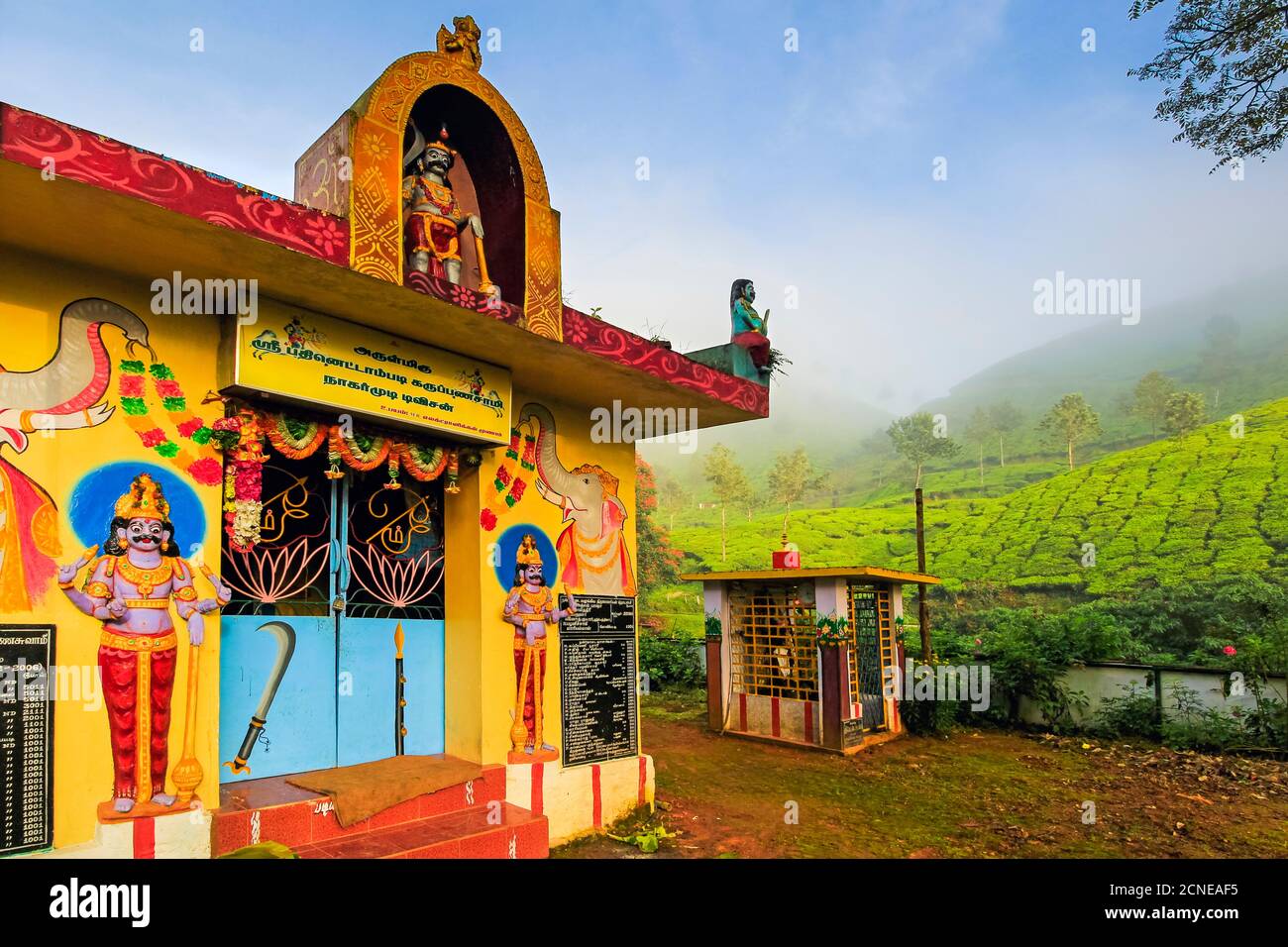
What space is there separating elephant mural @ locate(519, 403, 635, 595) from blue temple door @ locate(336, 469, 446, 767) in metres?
1.00

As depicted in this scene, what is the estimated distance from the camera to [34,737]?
12.5ft

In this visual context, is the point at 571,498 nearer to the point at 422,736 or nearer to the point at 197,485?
the point at 422,736

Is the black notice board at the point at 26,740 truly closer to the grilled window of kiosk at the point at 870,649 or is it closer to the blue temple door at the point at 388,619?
the blue temple door at the point at 388,619

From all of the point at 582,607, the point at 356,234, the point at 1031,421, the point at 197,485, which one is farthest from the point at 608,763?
the point at 1031,421

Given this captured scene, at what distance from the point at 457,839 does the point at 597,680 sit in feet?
7.39

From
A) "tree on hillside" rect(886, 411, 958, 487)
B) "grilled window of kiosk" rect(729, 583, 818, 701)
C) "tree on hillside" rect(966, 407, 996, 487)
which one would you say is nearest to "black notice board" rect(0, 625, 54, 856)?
"grilled window of kiosk" rect(729, 583, 818, 701)

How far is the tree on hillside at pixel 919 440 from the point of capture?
5481 centimetres

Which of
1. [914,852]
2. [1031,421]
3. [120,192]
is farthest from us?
[1031,421]

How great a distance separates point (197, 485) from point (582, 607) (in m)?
3.39

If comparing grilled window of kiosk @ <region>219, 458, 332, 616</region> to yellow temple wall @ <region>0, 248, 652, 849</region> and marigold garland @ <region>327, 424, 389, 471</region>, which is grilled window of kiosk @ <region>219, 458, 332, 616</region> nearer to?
marigold garland @ <region>327, 424, 389, 471</region>

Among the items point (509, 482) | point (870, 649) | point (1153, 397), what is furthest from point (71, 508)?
point (1153, 397)

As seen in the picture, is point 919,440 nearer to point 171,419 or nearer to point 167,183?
point 171,419

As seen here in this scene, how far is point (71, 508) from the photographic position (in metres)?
4.09

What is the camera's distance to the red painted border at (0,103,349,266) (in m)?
3.36
